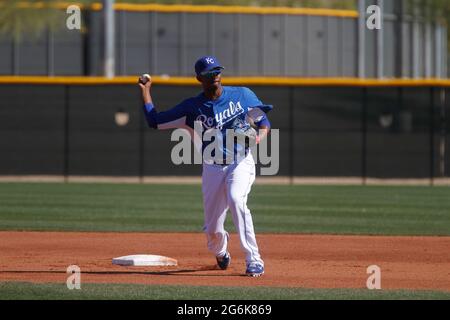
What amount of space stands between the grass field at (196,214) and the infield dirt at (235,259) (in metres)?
0.68

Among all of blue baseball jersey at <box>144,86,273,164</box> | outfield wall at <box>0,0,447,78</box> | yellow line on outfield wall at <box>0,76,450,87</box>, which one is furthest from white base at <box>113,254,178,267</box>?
outfield wall at <box>0,0,447,78</box>

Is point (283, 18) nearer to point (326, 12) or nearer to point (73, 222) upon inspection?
point (326, 12)

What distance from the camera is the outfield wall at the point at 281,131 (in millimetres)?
27438

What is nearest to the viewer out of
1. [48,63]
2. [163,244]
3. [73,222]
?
[163,244]

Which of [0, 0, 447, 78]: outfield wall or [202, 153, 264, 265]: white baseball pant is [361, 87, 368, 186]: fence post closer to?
[0, 0, 447, 78]: outfield wall

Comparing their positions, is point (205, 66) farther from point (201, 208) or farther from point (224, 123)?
point (201, 208)

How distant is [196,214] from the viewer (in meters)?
18.0

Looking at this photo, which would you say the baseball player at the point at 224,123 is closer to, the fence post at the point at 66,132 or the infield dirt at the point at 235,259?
the infield dirt at the point at 235,259

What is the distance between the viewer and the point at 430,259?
12.0 meters

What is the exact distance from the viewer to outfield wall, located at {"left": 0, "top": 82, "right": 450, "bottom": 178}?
27.4 metres

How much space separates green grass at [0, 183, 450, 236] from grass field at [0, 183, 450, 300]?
14 mm
